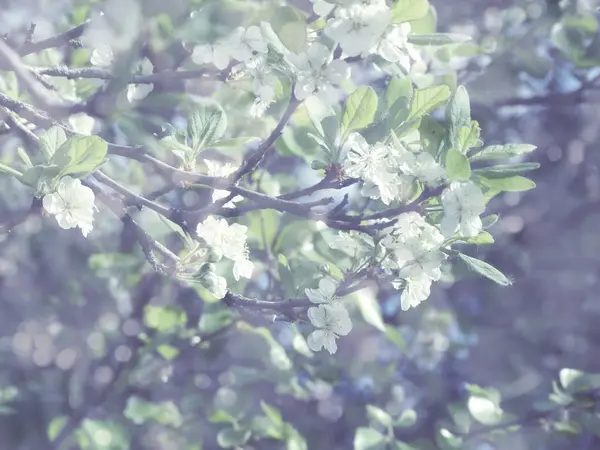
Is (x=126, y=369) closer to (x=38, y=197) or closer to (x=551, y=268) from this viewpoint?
(x=38, y=197)

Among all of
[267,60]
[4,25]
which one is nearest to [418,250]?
[267,60]

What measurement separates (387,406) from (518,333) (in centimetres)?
40

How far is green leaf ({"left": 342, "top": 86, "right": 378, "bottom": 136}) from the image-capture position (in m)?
0.75

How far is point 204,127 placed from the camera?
83cm

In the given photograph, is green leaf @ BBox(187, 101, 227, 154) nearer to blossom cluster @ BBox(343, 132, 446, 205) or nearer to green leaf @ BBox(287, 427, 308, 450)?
blossom cluster @ BBox(343, 132, 446, 205)

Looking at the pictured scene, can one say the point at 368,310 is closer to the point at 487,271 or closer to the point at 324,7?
the point at 487,271

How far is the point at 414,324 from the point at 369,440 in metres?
0.41

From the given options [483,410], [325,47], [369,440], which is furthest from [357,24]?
[483,410]

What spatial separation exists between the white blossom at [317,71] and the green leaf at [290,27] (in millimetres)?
12

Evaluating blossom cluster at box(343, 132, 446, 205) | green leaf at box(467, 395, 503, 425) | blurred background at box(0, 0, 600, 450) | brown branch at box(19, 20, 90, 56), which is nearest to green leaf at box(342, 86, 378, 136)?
blossom cluster at box(343, 132, 446, 205)

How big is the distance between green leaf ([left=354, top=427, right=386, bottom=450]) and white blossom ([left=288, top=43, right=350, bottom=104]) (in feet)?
3.03

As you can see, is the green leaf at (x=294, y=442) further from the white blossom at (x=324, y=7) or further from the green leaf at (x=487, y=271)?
the white blossom at (x=324, y=7)

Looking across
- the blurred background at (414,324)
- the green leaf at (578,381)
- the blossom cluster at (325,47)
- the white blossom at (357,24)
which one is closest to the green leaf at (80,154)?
the blossom cluster at (325,47)

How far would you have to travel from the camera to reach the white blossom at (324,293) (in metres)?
0.83
